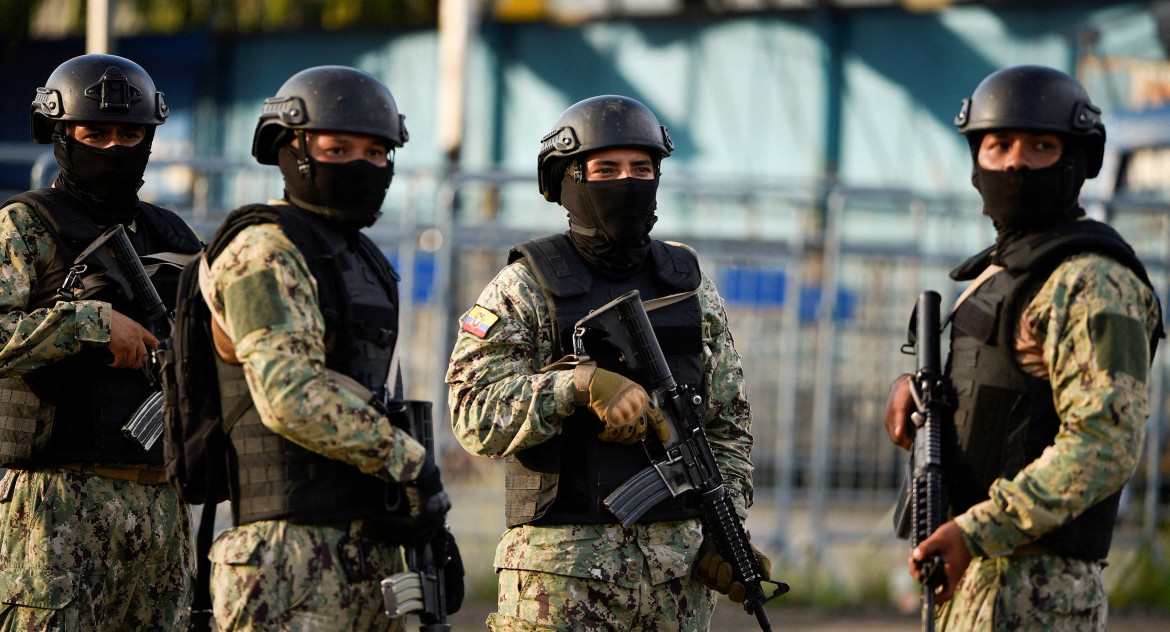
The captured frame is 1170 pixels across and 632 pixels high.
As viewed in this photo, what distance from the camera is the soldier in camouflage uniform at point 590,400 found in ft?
13.3

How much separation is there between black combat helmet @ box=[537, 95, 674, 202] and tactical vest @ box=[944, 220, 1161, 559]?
3.56 ft

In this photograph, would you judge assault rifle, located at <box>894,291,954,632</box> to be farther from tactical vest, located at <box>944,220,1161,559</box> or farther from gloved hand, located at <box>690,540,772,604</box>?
gloved hand, located at <box>690,540,772,604</box>

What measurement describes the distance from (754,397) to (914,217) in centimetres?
146

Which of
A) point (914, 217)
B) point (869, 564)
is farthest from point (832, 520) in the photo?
point (914, 217)

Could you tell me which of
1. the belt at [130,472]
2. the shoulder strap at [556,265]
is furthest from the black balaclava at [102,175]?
the shoulder strap at [556,265]

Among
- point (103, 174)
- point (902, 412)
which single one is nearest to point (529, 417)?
point (902, 412)

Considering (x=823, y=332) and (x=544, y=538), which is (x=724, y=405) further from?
(x=823, y=332)

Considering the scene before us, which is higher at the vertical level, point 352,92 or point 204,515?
point 352,92

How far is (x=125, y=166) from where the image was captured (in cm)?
495

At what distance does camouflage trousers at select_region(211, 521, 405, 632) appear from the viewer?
3.62 metres

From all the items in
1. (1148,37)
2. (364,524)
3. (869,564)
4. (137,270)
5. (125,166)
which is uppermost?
(1148,37)

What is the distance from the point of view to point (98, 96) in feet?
16.1

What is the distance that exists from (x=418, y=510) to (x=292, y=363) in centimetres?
51

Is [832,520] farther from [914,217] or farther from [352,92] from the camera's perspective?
[352,92]
